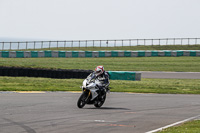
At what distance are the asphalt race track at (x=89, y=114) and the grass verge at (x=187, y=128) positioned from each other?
0.64m

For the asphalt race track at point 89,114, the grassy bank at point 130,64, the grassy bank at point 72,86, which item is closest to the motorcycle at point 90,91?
the asphalt race track at point 89,114

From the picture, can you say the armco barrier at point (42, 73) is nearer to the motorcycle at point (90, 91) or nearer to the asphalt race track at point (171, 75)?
the asphalt race track at point (171, 75)

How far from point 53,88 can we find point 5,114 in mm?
12273

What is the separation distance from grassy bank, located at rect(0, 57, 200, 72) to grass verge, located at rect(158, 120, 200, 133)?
99.7 feet

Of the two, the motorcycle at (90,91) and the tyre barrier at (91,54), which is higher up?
the tyre barrier at (91,54)

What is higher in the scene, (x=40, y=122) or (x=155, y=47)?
(x=155, y=47)

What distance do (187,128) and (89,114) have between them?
419cm

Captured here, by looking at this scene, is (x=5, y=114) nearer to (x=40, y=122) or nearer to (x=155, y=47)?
(x=40, y=122)

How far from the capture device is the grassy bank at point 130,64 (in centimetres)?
4712

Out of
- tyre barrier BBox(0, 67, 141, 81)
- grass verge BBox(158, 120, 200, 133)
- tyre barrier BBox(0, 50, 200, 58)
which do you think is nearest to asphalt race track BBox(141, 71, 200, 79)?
tyre barrier BBox(0, 67, 141, 81)

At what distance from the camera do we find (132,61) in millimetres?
54781

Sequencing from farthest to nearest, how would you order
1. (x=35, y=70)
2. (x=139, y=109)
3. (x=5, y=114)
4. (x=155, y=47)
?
(x=155, y=47) → (x=35, y=70) → (x=139, y=109) → (x=5, y=114)

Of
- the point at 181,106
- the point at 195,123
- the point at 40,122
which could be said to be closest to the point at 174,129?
the point at 195,123

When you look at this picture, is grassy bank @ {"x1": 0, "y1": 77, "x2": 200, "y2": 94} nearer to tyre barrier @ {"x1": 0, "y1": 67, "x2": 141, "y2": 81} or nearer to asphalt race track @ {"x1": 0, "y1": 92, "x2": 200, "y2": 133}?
tyre barrier @ {"x1": 0, "y1": 67, "x2": 141, "y2": 81}
